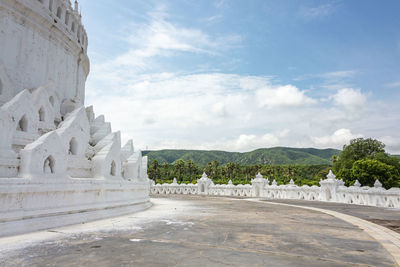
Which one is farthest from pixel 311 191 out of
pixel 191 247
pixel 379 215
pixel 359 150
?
pixel 359 150

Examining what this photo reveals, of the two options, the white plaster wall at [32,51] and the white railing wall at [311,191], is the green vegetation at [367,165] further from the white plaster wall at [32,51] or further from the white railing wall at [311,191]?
the white plaster wall at [32,51]

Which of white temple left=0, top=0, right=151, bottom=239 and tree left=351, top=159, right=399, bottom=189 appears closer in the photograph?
white temple left=0, top=0, right=151, bottom=239

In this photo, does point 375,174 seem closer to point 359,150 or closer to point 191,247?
point 359,150

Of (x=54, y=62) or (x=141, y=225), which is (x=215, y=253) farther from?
(x=54, y=62)

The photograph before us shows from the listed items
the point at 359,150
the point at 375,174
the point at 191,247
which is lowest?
the point at 191,247

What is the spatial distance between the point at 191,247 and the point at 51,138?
17.6ft

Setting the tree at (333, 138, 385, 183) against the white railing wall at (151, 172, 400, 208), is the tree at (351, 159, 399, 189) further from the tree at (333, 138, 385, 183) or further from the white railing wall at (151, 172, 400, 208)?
the white railing wall at (151, 172, 400, 208)

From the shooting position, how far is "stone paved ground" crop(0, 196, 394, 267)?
5113mm

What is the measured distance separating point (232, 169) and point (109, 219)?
287ft

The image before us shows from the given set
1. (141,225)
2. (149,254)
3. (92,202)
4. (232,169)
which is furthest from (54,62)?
(232,169)

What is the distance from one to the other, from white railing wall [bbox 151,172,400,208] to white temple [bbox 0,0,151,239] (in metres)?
15.0

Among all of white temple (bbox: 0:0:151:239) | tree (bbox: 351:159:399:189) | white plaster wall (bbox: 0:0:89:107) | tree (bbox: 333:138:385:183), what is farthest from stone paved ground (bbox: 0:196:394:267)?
tree (bbox: 333:138:385:183)

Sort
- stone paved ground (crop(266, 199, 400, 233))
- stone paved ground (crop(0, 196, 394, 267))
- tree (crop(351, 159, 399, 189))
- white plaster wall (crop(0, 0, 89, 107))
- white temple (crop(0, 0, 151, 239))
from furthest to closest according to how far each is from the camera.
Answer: tree (crop(351, 159, 399, 189)) < white plaster wall (crop(0, 0, 89, 107)) < stone paved ground (crop(266, 199, 400, 233)) < white temple (crop(0, 0, 151, 239)) < stone paved ground (crop(0, 196, 394, 267))

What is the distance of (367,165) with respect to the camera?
144ft
